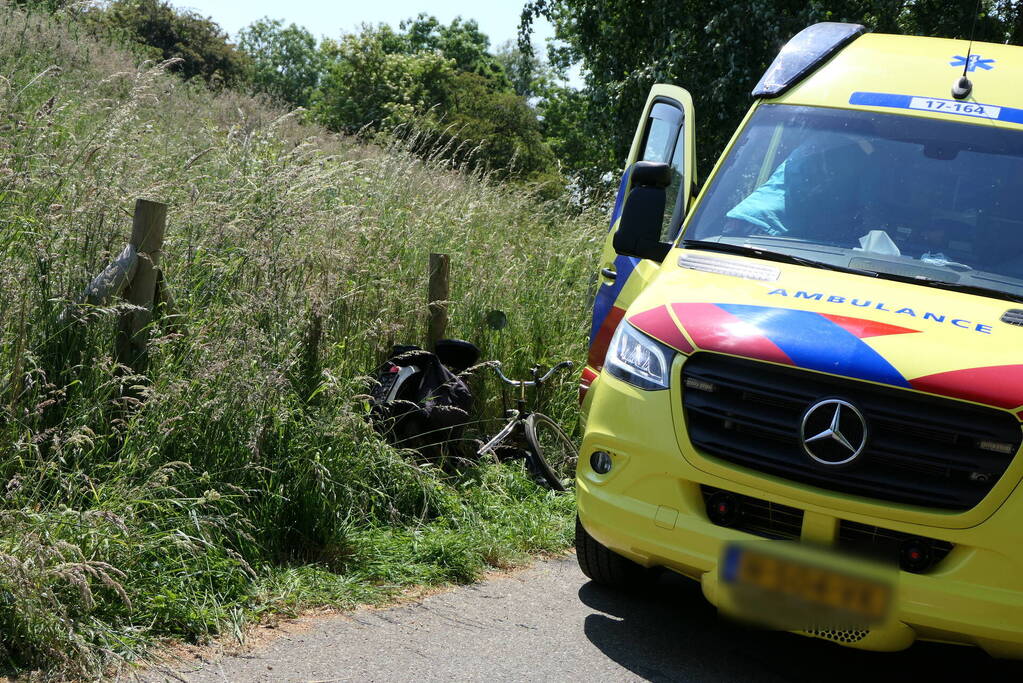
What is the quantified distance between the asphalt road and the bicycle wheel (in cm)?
156

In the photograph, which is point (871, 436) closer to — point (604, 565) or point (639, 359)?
point (639, 359)

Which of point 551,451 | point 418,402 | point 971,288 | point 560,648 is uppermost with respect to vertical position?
point 971,288

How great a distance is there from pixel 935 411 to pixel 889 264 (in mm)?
1054

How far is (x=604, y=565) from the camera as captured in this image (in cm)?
497

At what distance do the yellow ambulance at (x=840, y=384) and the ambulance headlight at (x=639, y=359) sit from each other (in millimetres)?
10

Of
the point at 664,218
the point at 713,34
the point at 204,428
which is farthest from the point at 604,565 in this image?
the point at 713,34

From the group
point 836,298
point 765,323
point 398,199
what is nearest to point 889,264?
point 836,298

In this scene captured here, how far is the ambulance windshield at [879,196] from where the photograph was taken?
184 inches

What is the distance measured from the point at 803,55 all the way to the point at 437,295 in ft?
9.40

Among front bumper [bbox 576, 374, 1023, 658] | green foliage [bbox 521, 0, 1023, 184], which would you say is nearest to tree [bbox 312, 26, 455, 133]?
green foliage [bbox 521, 0, 1023, 184]

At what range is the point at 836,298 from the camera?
4238mm

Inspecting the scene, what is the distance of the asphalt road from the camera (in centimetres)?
398

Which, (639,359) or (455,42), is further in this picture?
(455,42)

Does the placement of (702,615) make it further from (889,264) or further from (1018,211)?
(1018,211)
